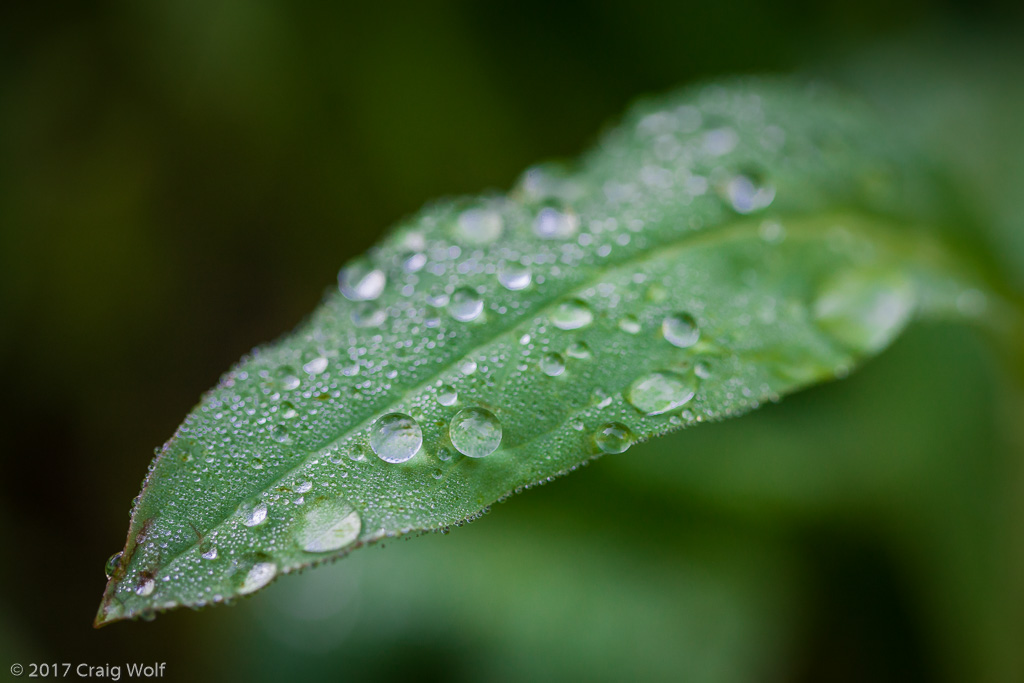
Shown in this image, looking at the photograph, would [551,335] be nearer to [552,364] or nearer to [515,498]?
[552,364]

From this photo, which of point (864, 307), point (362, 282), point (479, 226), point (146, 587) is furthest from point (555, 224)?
point (146, 587)

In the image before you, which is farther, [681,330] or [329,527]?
[681,330]

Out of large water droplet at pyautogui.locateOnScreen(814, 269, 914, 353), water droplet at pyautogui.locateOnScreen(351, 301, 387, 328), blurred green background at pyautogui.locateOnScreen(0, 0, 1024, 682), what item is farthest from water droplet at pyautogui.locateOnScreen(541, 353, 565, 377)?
blurred green background at pyautogui.locateOnScreen(0, 0, 1024, 682)

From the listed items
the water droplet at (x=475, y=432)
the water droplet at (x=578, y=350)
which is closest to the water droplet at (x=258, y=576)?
the water droplet at (x=475, y=432)

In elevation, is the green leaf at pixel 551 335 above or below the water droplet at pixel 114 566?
above

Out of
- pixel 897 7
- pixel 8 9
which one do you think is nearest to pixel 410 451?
pixel 8 9

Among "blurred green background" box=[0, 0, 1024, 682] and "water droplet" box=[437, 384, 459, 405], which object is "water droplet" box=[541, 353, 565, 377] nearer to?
"water droplet" box=[437, 384, 459, 405]

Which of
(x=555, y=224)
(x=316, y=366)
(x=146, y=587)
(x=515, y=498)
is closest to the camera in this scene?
(x=146, y=587)

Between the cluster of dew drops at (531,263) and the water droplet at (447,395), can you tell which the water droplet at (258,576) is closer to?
the cluster of dew drops at (531,263)
